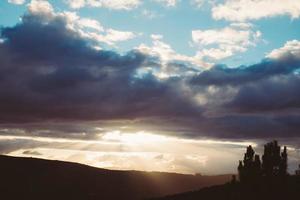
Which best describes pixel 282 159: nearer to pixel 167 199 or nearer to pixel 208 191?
pixel 208 191

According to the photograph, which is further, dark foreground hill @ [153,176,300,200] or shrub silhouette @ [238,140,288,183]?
shrub silhouette @ [238,140,288,183]

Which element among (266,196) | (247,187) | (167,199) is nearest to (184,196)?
(167,199)

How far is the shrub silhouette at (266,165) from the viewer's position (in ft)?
627

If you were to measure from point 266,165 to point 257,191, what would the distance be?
63.1 feet

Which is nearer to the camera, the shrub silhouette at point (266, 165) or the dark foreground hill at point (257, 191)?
the dark foreground hill at point (257, 191)

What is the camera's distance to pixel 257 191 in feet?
578

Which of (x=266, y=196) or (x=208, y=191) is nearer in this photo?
(x=266, y=196)

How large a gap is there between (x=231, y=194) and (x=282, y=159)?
3138 centimetres

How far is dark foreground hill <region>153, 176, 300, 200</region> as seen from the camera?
548 feet

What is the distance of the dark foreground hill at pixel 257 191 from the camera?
166925 mm

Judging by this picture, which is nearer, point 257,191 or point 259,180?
point 257,191

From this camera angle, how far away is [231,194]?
17538 cm

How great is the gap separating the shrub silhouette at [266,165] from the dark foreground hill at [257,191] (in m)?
4.54

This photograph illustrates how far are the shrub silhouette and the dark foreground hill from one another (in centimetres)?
454
